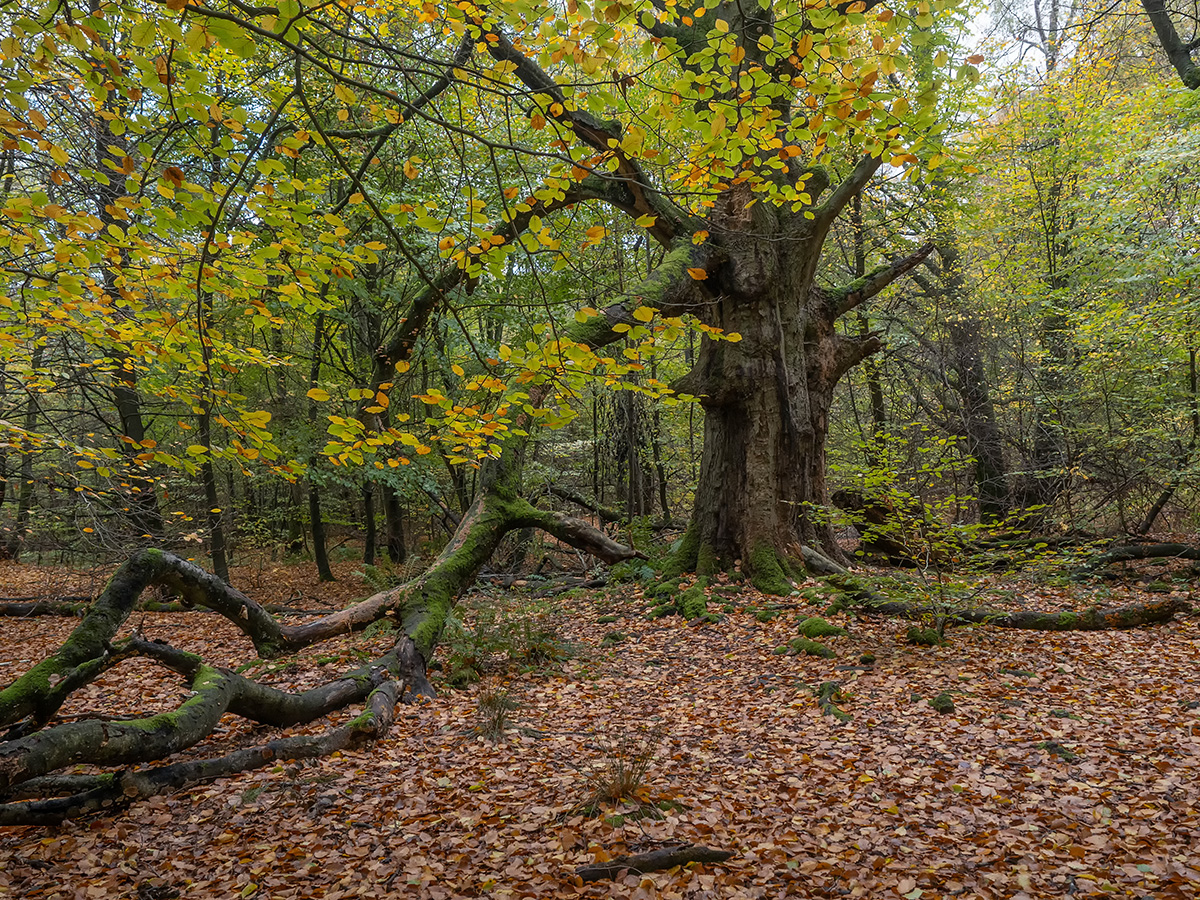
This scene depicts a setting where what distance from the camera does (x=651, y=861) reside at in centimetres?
289

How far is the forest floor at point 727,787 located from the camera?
2.84 m

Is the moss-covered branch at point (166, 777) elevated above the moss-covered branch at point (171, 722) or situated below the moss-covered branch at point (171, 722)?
below

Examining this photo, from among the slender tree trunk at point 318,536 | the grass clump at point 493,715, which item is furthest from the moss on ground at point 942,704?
the slender tree trunk at point 318,536

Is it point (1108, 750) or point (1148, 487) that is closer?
point (1108, 750)

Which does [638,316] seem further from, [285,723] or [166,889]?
[285,723]

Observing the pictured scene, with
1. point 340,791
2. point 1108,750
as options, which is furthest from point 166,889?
point 1108,750

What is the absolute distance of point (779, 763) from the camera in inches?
159

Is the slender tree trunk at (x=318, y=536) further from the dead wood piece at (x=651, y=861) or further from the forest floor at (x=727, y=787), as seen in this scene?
the dead wood piece at (x=651, y=861)

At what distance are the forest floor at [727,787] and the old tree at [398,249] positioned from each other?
0.46m

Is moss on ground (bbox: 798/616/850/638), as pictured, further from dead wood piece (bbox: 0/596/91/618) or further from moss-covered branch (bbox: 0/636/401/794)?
dead wood piece (bbox: 0/596/91/618)

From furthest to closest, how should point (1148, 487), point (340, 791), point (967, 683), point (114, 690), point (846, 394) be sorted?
point (846, 394) < point (1148, 487) < point (114, 690) < point (967, 683) < point (340, 791)

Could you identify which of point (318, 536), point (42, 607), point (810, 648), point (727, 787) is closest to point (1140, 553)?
point (810, 648)

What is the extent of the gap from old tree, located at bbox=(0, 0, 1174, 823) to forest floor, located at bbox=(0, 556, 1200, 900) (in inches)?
18.0

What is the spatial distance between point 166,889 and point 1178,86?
575 inches
